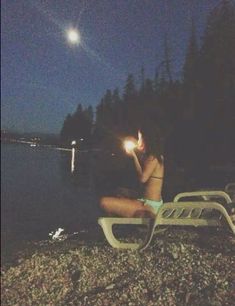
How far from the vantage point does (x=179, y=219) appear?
507 centimetres

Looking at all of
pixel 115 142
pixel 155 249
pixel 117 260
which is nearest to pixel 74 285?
Result: pixel 117 260

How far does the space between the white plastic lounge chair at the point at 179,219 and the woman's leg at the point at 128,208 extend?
0.23 metres

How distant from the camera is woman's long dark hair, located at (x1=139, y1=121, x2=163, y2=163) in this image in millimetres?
5797

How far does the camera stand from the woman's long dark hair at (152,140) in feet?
19.0

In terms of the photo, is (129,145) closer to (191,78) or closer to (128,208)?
(128,208)

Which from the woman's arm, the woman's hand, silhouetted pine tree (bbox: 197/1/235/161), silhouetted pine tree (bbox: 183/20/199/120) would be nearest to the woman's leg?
the woman's arm

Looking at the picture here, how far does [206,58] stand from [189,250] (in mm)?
19977

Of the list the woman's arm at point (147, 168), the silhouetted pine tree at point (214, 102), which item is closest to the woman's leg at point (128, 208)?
the woman's arm at point (147, 168)

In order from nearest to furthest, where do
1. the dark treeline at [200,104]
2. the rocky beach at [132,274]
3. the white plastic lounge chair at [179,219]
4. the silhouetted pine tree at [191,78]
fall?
the rocky beach at [132,274] < the white plastic lounge chair at [179,219] < the dark treeline at [200,104] < the silhouetted pine tree at [191,78]

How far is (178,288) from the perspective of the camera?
14.4ft

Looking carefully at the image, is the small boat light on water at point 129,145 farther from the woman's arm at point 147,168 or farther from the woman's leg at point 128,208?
the woman's leg at point 128,208

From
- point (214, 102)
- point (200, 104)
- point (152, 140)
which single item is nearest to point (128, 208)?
point (152, 140)

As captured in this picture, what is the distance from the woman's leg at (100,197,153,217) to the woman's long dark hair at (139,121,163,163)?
1.96ft

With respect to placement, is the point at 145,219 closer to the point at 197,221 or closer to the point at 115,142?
the point at 197,221
